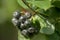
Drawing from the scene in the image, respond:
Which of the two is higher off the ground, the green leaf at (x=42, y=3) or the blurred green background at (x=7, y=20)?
the blurred green background at (x=7, y=20)

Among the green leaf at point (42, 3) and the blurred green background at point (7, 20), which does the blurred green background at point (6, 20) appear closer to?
the blurred green background at point (7, 20)

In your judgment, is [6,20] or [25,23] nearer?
[25,23]

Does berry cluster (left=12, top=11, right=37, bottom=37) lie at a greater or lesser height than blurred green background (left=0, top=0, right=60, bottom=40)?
lesser

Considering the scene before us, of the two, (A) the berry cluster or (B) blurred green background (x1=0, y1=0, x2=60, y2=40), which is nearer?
(A) the berry cluster

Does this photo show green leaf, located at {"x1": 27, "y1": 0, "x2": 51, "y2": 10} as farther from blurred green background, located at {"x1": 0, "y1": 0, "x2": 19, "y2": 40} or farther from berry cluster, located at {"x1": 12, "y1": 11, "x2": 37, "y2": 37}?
blurred green background, located at {"x1": 0, "y1": 0, "x2": 19, "y2": 40}

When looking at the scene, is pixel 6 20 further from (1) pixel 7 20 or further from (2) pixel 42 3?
(2) pixel 42 3

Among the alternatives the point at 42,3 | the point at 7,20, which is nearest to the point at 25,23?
the point at 42,3

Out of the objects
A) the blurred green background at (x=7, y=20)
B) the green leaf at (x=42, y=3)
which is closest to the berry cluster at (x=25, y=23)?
the green leaf at (x=42, y=3)

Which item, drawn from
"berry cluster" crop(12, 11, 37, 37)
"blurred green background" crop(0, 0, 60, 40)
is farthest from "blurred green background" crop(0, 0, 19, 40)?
"berry cluster" crop(12, 11, 37, 37)
